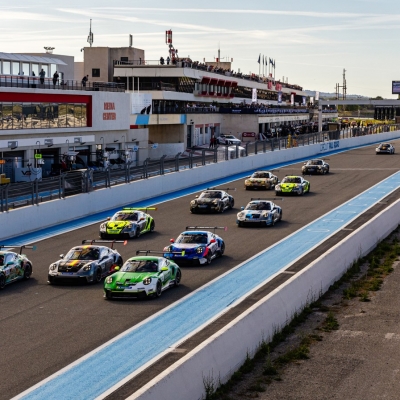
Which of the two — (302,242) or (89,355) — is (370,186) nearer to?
(302,242)

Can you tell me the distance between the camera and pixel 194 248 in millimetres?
28344

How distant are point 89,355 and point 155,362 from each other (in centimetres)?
185

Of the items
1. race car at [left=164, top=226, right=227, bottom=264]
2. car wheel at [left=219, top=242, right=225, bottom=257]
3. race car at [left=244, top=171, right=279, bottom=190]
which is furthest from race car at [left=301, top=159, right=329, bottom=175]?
A: race car at [left=164, top=226, right=227, bottom=264]

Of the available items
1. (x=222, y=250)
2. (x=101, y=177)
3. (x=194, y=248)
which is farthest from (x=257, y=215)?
(x=101, y=177)

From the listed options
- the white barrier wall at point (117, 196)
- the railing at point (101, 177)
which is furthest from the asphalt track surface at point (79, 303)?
the railing at point (101, 177)

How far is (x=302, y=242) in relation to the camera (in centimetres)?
3266

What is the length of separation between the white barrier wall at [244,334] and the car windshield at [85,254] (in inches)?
264

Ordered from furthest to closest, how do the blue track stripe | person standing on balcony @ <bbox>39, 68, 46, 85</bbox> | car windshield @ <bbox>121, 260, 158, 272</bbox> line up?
person standing on balcony @ <bbox>39, 68, 46, 85</bbox> → car windshield @ <bbox>121, 260, 158, 272</bbox> → the blue track stripe

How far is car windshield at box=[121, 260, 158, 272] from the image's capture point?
24203 mm

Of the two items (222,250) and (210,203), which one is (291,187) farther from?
(222,250)

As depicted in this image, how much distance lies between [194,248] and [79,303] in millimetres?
6085

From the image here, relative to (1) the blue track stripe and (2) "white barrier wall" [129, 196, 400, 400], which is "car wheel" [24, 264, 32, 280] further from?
(2) "white barrier wall" [129, 196, 400, 400]

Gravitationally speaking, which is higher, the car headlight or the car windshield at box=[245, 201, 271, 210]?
the car windshield at box=[245, 201, 271, 210]

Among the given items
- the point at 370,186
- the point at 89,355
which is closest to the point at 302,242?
the point at 89,355
